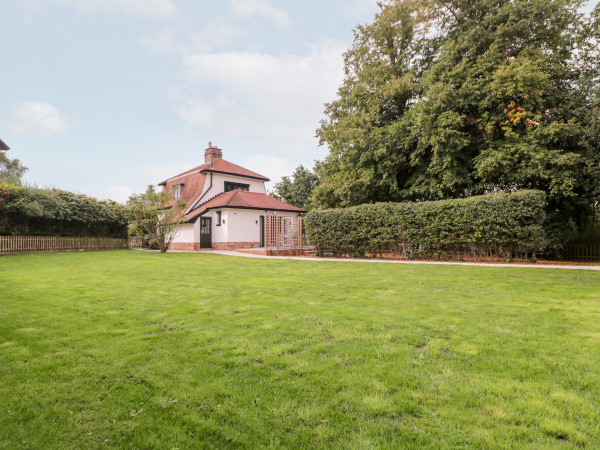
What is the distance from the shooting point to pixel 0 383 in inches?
99.9

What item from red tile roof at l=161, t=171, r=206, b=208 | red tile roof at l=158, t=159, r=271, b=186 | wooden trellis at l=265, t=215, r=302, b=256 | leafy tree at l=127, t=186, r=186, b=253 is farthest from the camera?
red tile roof at l=158, t=159, r=271, b=186

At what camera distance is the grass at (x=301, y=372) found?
1922 millimetres

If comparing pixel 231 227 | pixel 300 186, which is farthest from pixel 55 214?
pixel 300 186

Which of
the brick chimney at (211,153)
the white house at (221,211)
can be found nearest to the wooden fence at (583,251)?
the white house at (221,211)

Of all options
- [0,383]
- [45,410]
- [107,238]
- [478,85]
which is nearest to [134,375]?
[45,410]

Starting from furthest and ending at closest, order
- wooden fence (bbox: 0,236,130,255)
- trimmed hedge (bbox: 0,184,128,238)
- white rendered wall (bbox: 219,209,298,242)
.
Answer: white rendered wall (bbox: 219,209,298,242)
wooden fence (bbox: 0,236,130,255)
trimmed hedge (bbox: 0,184,128,238)

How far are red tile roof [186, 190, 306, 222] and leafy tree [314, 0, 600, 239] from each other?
26.3 feet

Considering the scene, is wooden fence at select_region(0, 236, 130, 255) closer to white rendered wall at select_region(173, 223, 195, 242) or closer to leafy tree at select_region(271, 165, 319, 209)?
white rendered wall at select_region(173, 223, 195, 242)

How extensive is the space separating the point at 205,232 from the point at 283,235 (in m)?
8.64

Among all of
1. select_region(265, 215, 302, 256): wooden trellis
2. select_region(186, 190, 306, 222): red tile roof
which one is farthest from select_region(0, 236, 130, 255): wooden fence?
select_region(265, 215, 302, 256): wooden trellis

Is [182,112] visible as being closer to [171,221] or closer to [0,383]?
[171,221]

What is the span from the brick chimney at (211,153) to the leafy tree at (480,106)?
15.5 meters

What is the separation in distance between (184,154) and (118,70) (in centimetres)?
1201

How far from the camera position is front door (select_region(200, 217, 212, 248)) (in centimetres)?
2258
